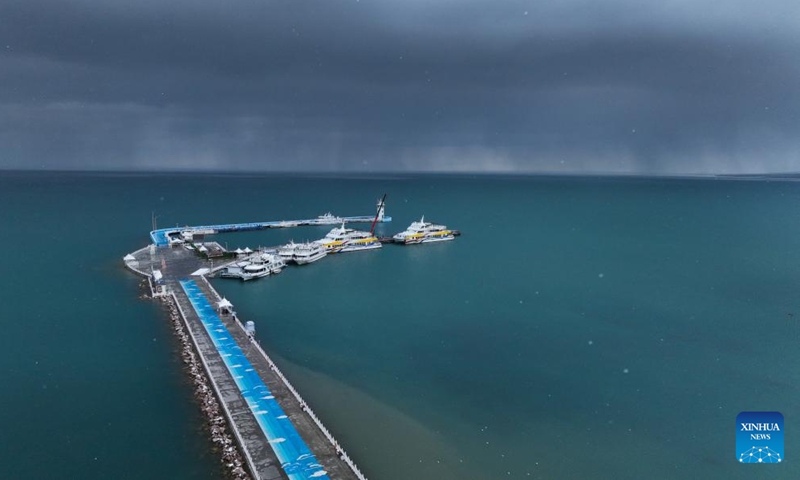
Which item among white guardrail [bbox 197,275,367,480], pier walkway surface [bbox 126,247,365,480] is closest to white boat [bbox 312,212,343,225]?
pier walkway surface [bbox 126,247,365,480]

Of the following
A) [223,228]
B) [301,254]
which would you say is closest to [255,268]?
[301,254]

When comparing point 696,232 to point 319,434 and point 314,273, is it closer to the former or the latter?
point 314,273

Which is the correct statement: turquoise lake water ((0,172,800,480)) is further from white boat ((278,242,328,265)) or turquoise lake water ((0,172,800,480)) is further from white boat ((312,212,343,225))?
white boat ((312,212,343,225))

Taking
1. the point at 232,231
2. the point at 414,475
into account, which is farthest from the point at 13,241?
the point at 414,475

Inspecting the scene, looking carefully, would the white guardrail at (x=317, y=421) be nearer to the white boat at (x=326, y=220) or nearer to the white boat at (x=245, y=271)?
the white boat at (x=245, y=271)

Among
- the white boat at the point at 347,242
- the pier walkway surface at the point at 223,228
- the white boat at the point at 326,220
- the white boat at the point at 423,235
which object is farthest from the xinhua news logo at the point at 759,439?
the white boat at the point at 326,220

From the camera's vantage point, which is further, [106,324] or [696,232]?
[696,232]

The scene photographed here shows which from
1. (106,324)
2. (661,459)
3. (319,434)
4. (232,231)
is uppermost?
(232,231)
